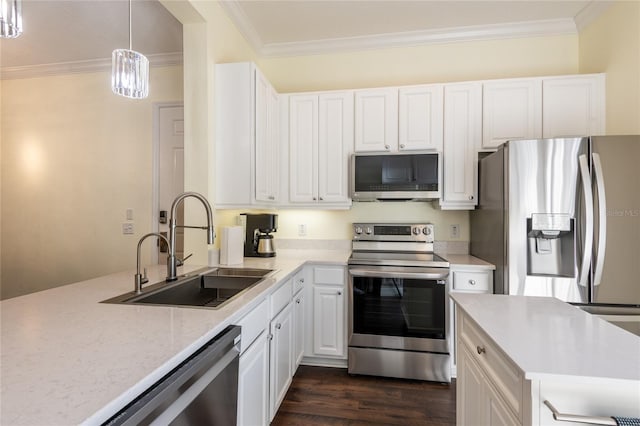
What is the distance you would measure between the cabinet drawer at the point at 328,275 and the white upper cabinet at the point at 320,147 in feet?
2.00

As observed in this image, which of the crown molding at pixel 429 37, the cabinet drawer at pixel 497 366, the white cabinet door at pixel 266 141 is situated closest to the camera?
the cabinet drawer at pixel 497 366

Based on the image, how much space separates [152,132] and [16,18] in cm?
210

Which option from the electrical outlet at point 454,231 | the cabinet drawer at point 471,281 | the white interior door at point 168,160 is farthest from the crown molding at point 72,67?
the cabinet drawer at point 471,281

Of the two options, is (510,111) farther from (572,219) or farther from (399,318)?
(399,318)

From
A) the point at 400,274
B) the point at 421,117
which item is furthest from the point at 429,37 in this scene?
the point at 400,274

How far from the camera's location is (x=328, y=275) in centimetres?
245

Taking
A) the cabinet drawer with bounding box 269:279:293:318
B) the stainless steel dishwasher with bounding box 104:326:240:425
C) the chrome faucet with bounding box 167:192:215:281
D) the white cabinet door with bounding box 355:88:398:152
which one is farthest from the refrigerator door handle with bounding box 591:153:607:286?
the chrome faucet with bounding box 167:192:215:281

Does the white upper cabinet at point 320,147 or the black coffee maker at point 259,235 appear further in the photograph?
the white upper cabinet at point 320,147

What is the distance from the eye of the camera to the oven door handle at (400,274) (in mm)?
2256

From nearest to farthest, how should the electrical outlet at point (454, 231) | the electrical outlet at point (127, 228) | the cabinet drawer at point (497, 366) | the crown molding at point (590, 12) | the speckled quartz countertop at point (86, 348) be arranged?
the speckled quartz countertop at point (86, 348)
the cabinet drawer at point (497, 366)
the crown molding at point (590, 12)
the electrical outlet at point (454, 231)
the electrical outlet at point (127, 228)

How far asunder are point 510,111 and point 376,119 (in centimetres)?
107

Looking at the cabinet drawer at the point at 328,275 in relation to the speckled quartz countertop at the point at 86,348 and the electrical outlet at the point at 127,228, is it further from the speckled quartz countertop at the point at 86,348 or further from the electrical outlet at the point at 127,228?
the electrical outlet at the point at 127,228

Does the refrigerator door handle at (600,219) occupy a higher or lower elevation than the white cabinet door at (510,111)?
lower

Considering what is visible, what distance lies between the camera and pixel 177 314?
1133mm
